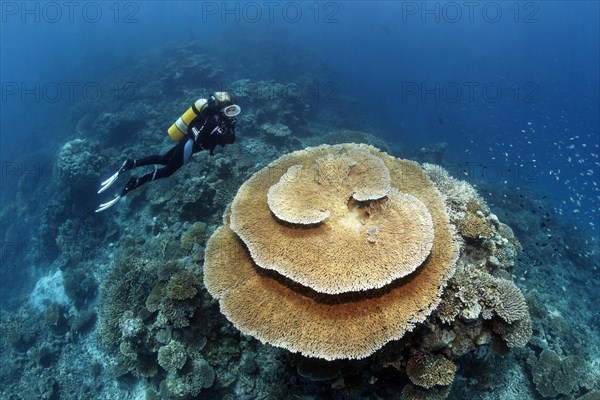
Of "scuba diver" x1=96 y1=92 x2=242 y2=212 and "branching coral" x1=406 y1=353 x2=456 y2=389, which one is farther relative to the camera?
"scuba diver" x1=96 y1=92 x2=242 y2=212

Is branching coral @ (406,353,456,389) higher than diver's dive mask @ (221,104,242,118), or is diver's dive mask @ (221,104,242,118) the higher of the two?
diver's dive mask @ (221,104,242,118)

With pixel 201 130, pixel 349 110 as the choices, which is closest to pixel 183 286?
pixel 201 130

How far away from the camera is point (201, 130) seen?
6.99m

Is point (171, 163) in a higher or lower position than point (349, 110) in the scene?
higher

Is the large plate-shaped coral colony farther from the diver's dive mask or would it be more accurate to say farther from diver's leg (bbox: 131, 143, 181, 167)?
diver's leg (bbox: 131, 143, 181, 167)

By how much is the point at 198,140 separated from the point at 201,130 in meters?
0.26

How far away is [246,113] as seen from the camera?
1703 centimetres

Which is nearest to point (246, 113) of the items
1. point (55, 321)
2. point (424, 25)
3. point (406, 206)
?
point (55, 321)

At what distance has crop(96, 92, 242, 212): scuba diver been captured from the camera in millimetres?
6766

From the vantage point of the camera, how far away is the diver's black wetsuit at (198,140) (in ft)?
22.7

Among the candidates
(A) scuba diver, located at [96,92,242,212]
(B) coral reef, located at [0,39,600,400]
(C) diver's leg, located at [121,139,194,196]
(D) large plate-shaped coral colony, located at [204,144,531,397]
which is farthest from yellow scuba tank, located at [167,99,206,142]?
(D) large plate-shaped coral colony, located at [204,144,531,397]

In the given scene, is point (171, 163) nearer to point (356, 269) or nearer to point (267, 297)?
point (267, 297)

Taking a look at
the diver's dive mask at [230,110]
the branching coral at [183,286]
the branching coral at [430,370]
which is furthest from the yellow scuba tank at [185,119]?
the branching coral at [430,370]

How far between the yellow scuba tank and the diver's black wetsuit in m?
0.10
